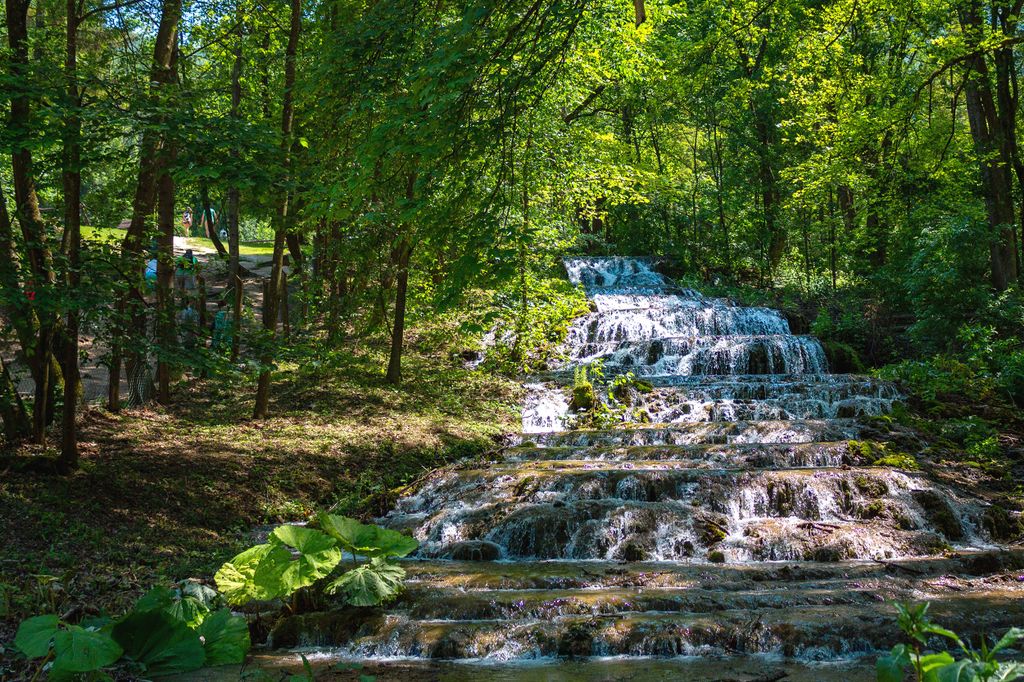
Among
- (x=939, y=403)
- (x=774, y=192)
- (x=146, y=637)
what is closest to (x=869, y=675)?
(x=146, y=637)

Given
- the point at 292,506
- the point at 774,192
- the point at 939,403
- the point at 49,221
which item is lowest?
the point at 292,506

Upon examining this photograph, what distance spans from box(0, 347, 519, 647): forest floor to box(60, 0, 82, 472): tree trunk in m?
0.46

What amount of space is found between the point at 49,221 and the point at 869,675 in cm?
833

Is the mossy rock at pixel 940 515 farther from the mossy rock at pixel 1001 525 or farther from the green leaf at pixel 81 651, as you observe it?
the green leaf at pixel 81 651

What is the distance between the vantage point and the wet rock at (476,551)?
777 cm

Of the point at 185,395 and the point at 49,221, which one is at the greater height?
the point at 49,221

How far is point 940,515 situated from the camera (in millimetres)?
8273

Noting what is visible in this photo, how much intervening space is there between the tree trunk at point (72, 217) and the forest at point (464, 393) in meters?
0.04

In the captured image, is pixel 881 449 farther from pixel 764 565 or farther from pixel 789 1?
pixel 789 1

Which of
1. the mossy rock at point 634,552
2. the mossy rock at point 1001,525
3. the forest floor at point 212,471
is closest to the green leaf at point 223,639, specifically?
the forest floor at point 212,471

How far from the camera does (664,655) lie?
5.16 meters

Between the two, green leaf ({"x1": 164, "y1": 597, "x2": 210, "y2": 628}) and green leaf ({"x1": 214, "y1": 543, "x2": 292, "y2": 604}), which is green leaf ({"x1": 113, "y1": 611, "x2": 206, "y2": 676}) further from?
green leaf ({"x1": 214, "y1": 543, "x2": 292, "y2": 604})

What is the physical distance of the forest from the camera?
522 centimetres

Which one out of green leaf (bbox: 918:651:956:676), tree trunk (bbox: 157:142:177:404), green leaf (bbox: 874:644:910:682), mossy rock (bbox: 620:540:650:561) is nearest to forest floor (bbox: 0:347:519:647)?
tree trunk (bbox: 157:142:177:404)
